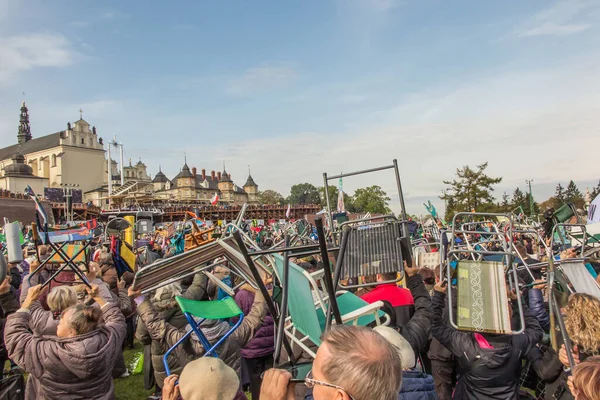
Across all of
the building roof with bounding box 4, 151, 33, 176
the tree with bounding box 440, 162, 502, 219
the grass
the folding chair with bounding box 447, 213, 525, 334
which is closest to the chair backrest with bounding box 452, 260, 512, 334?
the folding chair with bounding box 447, 213, 525, 334

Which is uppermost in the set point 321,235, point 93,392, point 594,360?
point 321,235

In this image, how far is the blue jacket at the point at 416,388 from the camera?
8.52ft

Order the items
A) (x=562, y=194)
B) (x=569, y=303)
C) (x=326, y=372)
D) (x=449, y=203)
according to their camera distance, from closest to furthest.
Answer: (x=326, y=372), (x=569, y=303), (x=449, y=203), (x=562, y=194)

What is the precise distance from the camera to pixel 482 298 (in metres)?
3.41

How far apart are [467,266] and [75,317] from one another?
320cm

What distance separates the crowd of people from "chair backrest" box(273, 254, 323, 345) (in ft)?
0.97

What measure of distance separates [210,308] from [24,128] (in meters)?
149

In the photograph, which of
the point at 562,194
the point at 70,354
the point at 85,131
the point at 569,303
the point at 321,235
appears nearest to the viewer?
the point at 321,235

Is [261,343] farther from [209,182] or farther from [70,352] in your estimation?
[209,182]

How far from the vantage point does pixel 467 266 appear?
3.62 m

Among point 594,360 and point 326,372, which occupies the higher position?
point 326,372

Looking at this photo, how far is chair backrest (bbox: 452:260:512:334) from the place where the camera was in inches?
128

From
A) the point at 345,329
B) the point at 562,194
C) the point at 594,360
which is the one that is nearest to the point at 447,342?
the point at 594,360

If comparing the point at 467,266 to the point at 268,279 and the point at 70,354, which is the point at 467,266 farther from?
the point at 70,354
